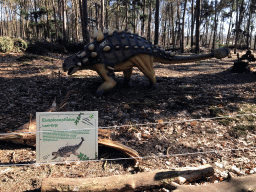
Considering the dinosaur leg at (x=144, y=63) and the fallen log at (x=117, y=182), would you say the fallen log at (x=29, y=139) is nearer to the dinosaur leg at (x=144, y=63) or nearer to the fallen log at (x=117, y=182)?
the fallen log at (x=117, y=182)

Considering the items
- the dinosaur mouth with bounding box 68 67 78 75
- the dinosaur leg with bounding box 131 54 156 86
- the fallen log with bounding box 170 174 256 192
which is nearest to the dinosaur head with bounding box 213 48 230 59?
the dinosaur leg with bounding box 131 54 156 86

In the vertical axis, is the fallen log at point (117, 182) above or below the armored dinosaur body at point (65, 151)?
below

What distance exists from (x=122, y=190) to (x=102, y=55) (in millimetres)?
3236

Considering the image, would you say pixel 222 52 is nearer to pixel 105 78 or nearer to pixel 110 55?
pixel 110 55

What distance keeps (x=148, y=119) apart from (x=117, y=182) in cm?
201

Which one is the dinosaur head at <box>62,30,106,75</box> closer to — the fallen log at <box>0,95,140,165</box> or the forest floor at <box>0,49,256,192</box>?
the forest floor at <box>0,49,256,192</box>

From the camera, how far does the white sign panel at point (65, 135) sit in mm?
2289

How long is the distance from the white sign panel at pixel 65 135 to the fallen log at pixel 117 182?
49 cm

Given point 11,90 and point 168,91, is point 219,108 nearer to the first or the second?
point 168,91

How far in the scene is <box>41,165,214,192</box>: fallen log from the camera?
6.06 ft

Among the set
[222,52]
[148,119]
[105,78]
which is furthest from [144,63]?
[222,52]

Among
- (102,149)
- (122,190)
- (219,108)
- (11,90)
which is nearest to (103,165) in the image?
(102,149)

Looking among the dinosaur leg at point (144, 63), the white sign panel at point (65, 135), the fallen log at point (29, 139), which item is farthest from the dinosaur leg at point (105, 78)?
the white sign panel at point (65, 135)

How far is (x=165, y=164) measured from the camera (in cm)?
260
